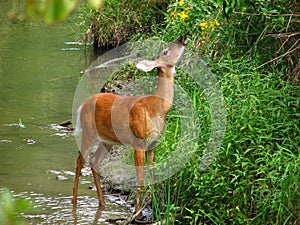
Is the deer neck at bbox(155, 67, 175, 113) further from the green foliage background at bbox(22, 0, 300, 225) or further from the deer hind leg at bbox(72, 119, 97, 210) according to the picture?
the deer hind leg at bbox(72, 119, 97, 210)

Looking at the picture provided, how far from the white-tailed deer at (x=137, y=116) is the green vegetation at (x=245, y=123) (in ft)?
0.79

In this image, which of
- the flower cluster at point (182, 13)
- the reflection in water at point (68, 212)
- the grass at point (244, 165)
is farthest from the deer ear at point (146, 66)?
the flower cluster at point (182, 13)

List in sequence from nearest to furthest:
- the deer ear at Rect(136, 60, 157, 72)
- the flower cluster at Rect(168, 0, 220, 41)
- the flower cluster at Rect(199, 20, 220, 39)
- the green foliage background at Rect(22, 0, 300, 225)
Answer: the green foliage background at Rect(22, 0, 300, 225) < the deer ear at Rect(136, 60, 157, 72) < the flower cluster at Rect(199, 20, 220, 39) < the flower cluster at Rect(168, 0, 220, 41)

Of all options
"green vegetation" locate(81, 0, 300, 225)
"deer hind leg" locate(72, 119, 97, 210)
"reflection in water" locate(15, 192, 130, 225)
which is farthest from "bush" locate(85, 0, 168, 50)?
"reflection in water" locate(15, 192, 130, 225)

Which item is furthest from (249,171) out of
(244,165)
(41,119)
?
(41,119)

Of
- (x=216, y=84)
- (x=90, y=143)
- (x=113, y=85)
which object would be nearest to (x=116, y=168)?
(x=90, y=143)

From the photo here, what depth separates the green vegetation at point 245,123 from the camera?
4598 mm

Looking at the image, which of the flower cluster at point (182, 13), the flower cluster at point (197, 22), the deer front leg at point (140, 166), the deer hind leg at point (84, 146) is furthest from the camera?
the flower cluster at point (182, 13)

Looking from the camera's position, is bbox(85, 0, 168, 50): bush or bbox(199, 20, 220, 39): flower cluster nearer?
bbox(199, 20, 220, 39): flower cluster

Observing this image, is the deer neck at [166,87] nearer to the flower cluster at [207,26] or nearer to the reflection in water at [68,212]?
the reflection in water at [68,212]

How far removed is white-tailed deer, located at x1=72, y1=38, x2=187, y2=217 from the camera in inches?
211

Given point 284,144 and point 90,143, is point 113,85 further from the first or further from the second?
point 284,144

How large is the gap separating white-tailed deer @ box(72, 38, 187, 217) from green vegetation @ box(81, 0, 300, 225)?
0.79 ft

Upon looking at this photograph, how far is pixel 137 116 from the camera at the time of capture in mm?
5410
